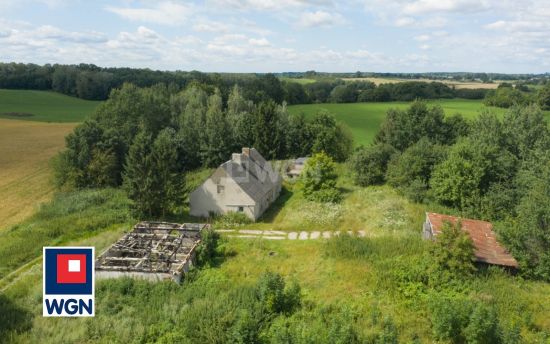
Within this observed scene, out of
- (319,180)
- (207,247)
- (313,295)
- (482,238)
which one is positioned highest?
(319,180)

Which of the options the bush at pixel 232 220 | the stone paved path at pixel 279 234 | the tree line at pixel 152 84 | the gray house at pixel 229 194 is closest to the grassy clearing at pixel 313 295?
the stone paved path at pixel 279 234

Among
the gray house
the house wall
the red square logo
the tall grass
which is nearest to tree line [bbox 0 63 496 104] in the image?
the tall grass

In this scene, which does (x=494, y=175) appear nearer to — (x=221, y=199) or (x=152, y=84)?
(x=221, y=199)

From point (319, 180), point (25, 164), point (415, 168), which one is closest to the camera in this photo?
point (415, 168)

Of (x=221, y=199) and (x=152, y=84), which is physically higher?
(x=152, y=84)

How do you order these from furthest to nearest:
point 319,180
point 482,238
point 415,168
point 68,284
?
point 319,180 → point 415,168 → point 482,238 → point 68,284

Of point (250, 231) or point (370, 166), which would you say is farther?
point (370, 166)

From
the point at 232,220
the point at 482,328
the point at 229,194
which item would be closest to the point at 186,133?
the point at 229,194

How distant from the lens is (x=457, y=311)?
14836 millimetres

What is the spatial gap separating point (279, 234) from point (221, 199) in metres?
6.11

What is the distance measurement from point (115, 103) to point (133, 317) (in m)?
34.3

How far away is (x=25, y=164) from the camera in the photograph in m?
47.6

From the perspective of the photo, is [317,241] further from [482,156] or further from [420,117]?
[420,117]

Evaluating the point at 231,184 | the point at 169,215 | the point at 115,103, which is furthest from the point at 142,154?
the point at 115,103
